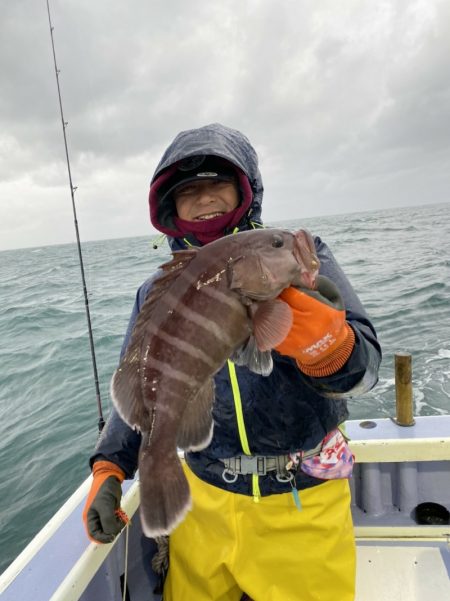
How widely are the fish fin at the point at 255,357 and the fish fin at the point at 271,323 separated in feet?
0.18

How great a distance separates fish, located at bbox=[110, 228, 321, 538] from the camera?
179 centimetres

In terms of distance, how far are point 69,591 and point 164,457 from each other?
1030 millimetres

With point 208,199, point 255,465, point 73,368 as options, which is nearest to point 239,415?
point 255,465

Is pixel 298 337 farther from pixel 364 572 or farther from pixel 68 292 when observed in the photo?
pixel 68 292

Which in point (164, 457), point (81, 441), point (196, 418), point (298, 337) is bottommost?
point (81, 441)

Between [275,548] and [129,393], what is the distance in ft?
4.24

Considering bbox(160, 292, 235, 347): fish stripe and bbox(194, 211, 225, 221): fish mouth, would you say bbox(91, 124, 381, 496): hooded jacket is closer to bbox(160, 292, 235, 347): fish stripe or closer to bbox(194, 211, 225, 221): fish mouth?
bbox(194, 211, 225, 221): fish mouth

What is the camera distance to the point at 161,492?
1.79m

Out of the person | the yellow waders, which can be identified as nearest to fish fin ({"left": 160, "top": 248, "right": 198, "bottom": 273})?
the person

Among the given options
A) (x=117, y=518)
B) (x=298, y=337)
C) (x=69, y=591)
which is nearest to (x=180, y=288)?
(x=298, y=337)

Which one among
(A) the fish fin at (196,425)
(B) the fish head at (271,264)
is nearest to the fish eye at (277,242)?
(B) the fish head at (271,264)

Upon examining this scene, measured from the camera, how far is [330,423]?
7.85ft

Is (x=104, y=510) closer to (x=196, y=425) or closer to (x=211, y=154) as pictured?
(x=196, y=425)

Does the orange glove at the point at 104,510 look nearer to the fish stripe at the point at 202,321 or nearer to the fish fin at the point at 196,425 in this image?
the fish fin at the point at 196,425
